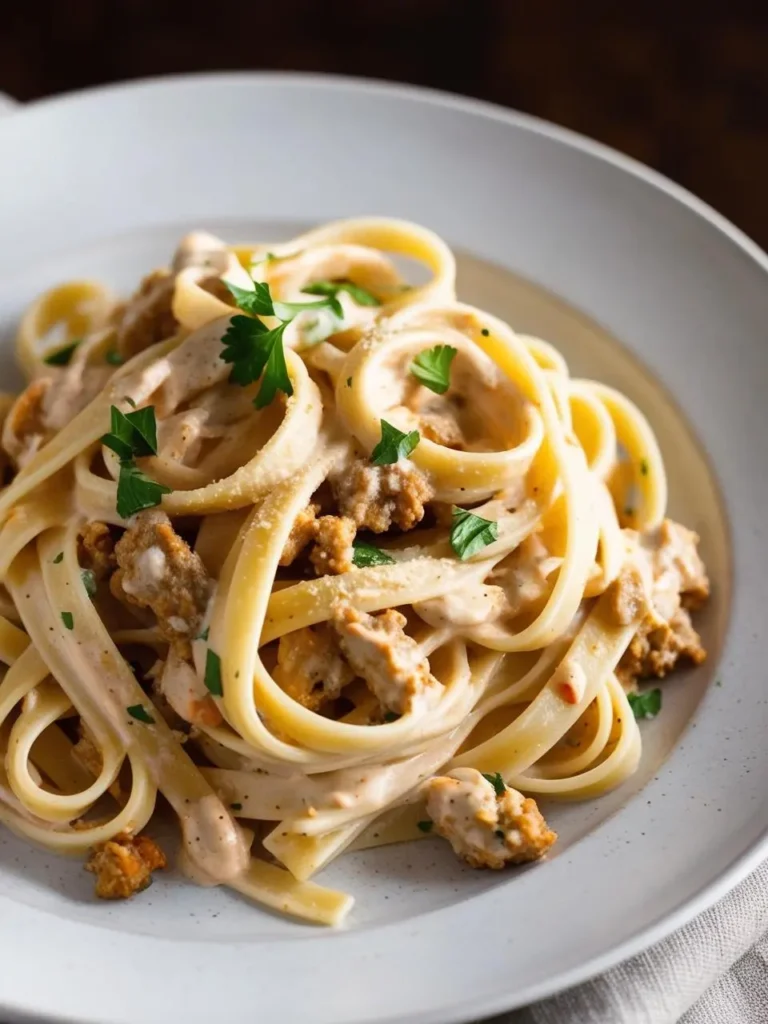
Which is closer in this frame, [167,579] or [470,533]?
[167,579]

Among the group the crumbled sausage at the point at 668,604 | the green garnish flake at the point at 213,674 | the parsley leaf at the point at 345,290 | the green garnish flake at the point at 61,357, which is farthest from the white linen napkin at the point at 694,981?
the green garnish flake at the point at 61,357

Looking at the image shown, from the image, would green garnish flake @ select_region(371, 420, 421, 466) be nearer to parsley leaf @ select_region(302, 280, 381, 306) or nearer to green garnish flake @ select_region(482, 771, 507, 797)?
parsley leaf @ select_region(302, 280, 381, 306)

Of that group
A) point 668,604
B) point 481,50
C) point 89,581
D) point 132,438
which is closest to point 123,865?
point 89,581

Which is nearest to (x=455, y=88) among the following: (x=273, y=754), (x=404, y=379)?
(x=404, y=379)

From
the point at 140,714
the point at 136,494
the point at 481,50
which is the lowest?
the point at 140,714

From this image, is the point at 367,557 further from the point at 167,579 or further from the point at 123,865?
the point at 123,865

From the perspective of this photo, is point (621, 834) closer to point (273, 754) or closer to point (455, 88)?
point (273, 754)

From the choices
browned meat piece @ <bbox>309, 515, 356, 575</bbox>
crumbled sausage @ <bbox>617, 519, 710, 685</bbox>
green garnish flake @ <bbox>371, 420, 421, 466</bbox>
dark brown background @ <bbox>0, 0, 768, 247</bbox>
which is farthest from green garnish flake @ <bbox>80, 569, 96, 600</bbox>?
dark brown background @ <bbox>0, 0, 768, 247</bbox>

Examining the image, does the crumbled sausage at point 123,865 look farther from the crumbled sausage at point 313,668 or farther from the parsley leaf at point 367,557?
the parsley leaf at point 367,557

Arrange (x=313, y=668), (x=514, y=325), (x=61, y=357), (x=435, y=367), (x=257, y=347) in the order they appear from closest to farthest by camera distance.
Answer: (x=313, y=668) < (x=257, y=347) < (x=435, y=367) < (x=61, y=357) < (x=514, y=325)
